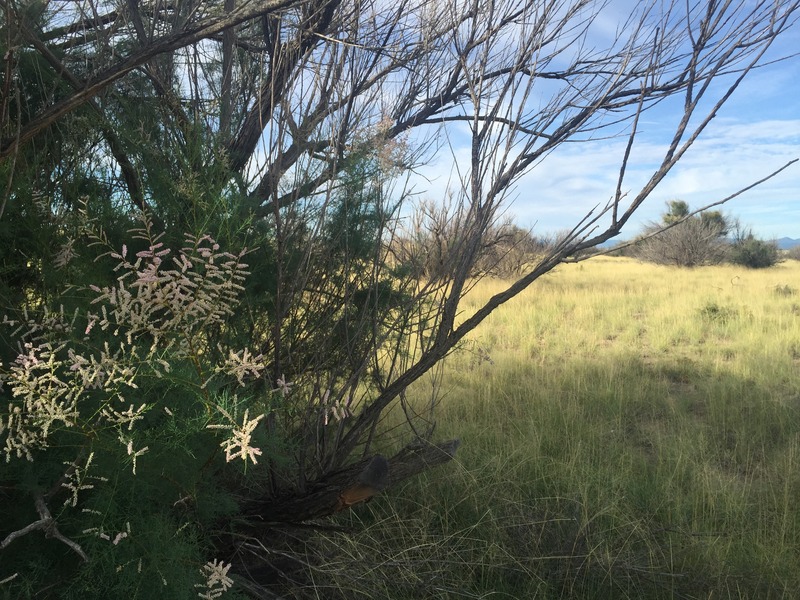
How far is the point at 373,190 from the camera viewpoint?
256cm

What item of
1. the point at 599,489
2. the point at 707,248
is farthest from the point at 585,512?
the point at 707,248

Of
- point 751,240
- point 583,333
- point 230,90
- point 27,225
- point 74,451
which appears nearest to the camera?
point 74,451

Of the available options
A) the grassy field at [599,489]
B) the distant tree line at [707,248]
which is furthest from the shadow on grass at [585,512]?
the distant tree line at [707,248]

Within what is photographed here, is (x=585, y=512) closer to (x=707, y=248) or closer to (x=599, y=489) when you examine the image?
(x=599, y=489)

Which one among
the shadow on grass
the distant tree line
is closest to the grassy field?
the shadow on grass

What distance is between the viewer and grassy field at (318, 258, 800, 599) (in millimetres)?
2385

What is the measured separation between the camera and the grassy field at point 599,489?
2.38m

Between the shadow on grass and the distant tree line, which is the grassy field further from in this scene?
the distant tree line

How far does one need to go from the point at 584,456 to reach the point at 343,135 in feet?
7.83

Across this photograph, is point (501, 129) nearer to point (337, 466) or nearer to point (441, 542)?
point (337, 466)

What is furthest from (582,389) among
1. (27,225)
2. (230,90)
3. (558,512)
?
(27,225)

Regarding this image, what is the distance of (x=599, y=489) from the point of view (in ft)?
9.83

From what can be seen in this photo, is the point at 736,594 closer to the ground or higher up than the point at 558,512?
closer to the ground

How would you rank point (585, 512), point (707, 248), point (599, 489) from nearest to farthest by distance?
point (585, 512) → point (599, 489) → point (707, 248)
